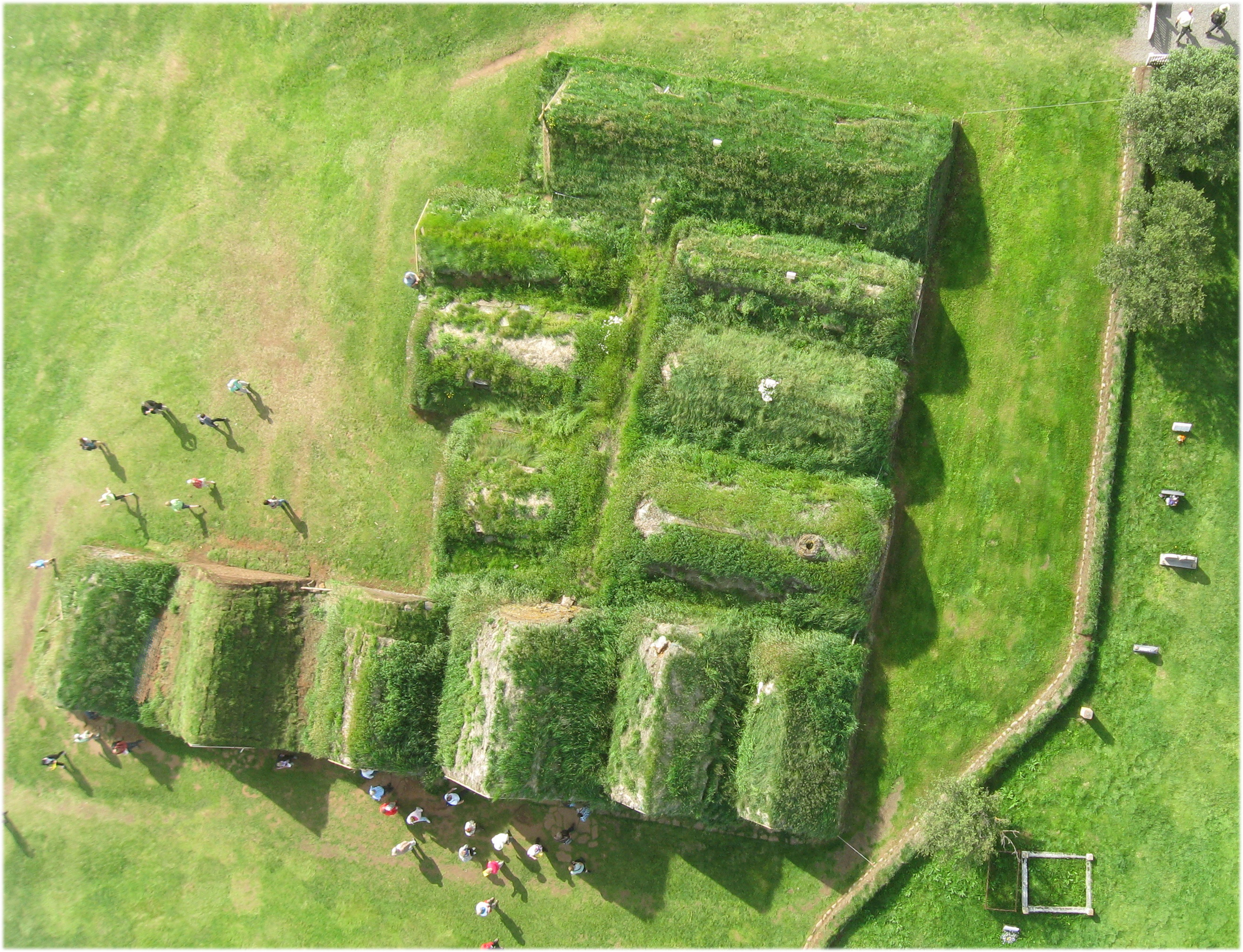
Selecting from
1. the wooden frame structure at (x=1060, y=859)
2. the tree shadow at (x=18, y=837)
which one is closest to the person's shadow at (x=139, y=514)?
the tree shadow at (x=18, y=837)

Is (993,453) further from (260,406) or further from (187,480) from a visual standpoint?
(187,480)

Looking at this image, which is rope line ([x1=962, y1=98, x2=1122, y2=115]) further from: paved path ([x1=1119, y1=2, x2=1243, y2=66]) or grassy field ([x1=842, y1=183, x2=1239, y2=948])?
grassy field ([x1=842, y1=183, x2=1239, y2=948])

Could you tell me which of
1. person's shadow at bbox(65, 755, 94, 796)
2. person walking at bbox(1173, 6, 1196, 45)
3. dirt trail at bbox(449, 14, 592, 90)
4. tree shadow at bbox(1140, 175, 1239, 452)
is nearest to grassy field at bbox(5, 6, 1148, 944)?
dirt trail at bbox(449, 14, 592, 90)

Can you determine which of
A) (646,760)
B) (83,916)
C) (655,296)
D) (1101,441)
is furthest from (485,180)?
(83,916)

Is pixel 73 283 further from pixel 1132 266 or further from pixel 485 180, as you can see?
pixel 1132 266

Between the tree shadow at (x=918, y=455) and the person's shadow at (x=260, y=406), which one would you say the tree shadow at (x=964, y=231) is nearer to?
the tree shadow at (x=918, y=455)

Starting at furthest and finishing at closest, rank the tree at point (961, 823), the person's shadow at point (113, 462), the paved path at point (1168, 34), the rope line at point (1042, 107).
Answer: the person's shadow at point (113, 462) < the rope line at point (1042, 107) < the paved path at point (1168, 34) < the tree at point (961, 823)
